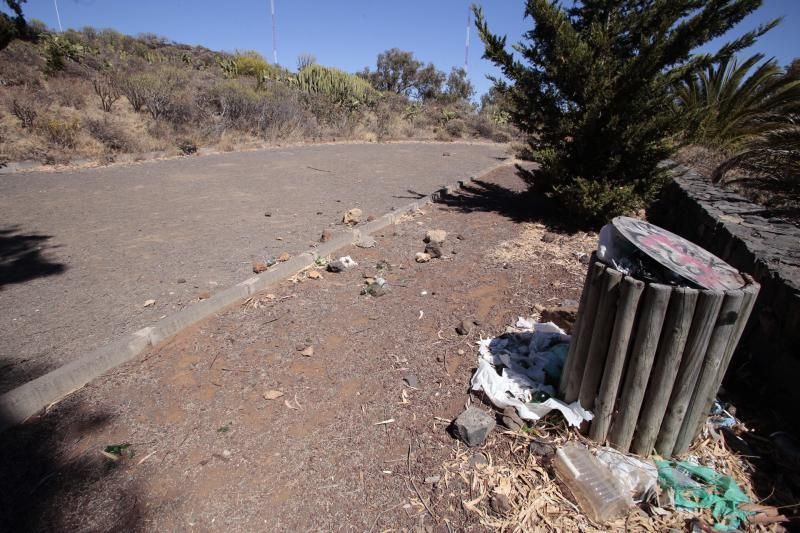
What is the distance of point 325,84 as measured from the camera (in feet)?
68.7

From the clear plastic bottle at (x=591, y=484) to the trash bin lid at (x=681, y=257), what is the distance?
3.11 feet

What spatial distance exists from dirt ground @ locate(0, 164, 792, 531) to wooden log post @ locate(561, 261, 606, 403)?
0.40 meters

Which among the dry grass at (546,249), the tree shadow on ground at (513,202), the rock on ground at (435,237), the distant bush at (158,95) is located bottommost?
the dry grass at (546,249)

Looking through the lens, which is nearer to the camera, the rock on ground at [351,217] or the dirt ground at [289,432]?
the dirt ground at [289,432]

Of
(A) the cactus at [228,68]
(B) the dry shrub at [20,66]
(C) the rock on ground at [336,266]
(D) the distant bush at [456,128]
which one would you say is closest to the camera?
(C) the rock on ground at [336,266]

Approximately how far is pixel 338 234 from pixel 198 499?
3.64m

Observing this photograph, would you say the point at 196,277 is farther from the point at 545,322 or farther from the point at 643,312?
the point at 643,312

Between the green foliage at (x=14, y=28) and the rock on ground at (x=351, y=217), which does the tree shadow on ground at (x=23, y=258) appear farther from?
the green foliage at (x=14, y=28)

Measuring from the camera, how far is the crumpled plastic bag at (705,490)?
1.74m

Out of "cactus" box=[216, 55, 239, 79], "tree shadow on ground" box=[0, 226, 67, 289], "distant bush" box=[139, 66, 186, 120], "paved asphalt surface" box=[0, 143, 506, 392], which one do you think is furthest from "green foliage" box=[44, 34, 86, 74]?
"tree shadow on ground" box=[0, 226, 67, 289]

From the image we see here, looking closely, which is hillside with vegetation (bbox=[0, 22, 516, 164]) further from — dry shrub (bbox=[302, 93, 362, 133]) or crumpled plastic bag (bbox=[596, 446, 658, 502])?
crumpled plastic bag (bbox=[596, 446, 658, 502])

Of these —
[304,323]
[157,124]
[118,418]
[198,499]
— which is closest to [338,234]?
[304,323]

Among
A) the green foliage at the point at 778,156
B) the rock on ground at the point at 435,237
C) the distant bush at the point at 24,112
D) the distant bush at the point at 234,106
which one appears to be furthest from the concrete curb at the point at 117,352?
the distant bush at the point at 234,106

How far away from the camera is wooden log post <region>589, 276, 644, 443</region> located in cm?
180
